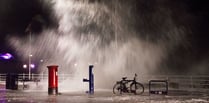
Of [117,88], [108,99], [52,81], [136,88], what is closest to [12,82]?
[52,81]

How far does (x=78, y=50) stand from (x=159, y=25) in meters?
8.27

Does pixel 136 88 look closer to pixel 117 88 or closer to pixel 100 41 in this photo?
pixel 117 88

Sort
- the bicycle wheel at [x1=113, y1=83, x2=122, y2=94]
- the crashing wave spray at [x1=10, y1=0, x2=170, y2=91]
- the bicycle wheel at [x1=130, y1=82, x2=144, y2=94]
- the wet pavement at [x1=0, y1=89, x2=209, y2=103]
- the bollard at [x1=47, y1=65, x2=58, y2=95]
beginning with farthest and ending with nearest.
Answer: the crashing wave spray at [x1=10, y1=0, x2=170, y2=91] < the bicycle wheel at [x1=113, y1=83, x2=122, y2=94] < the bicycle wheel at [x1=130, y1=82, x2=144, y2=94] < the bollard at [x1=47, y1=65, x2=58, y2=95] < the wet pavement at [x1=0, y1=89, x2=209, y2=103]

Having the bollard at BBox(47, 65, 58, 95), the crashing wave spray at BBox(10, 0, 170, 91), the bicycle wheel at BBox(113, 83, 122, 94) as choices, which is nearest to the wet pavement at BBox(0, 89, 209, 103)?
the bollard at BBox(47, 65, 58, 95)

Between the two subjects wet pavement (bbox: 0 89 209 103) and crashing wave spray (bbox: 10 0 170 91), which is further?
crashing wave spray (bbox: 10 0 170 91)

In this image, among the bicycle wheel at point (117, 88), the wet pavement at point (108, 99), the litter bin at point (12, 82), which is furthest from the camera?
the litter bin at point (12, 82)

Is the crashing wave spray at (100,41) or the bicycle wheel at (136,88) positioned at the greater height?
the crashing wave spray at (100,41)

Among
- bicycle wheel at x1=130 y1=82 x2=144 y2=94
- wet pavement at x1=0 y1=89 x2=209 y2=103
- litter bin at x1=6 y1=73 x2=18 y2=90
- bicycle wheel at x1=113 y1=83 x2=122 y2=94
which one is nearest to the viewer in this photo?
wet pavement at x1=0 y1=89 x2=209 y2=103

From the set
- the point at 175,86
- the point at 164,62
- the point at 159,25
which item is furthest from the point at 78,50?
the point at 164,62

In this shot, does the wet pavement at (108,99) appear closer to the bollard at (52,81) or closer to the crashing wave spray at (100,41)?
the bollard at (52,81)

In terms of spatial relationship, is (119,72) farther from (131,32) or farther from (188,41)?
(188,41)

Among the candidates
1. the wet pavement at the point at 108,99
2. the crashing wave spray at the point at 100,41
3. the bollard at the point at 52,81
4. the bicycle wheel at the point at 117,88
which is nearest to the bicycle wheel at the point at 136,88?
the bicycle wheel at the point at 117,88

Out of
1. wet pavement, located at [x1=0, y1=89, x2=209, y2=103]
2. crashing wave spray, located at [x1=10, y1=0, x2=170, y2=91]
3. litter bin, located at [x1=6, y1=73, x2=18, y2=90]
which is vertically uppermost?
crashing wave spray, located at [x1=10, y1=0, x2=170, y2=91]

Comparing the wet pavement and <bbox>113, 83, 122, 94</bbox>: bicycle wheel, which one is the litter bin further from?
the wet pavement
